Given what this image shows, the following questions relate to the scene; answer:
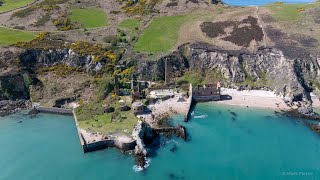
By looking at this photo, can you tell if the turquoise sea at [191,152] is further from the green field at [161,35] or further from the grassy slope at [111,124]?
the green field at [161,35]

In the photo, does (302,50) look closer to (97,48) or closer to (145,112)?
(145,112)

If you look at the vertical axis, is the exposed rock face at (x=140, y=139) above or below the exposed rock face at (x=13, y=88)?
below

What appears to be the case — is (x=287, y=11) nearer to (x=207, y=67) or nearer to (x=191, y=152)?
→ (x=207, y=67)

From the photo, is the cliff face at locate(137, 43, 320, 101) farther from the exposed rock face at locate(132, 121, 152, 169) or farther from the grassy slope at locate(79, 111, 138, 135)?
the exposed rock face at locate(132, 121, 152, 169)

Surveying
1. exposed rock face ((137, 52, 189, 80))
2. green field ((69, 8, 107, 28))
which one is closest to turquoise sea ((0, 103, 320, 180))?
exposed rock face ((137, 52, 189, 80))

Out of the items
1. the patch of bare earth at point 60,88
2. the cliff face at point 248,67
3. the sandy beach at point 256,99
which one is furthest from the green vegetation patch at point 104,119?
the sandy beach at point 256,99

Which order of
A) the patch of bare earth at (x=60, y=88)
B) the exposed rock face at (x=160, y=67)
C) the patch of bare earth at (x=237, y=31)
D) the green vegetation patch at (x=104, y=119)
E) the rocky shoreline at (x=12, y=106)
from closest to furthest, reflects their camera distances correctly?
the green vegetation patch at (x=104, y=119)
the rocky shoreline at (x=12, y=106)
the patch of bare earth at (x=60, y=88)
the exposed rock face at (x=160, y=67)
the patch of bare earth at (x=237, y=31)

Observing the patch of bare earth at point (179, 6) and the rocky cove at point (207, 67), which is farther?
the patch of bare earth at point (179, 6)
